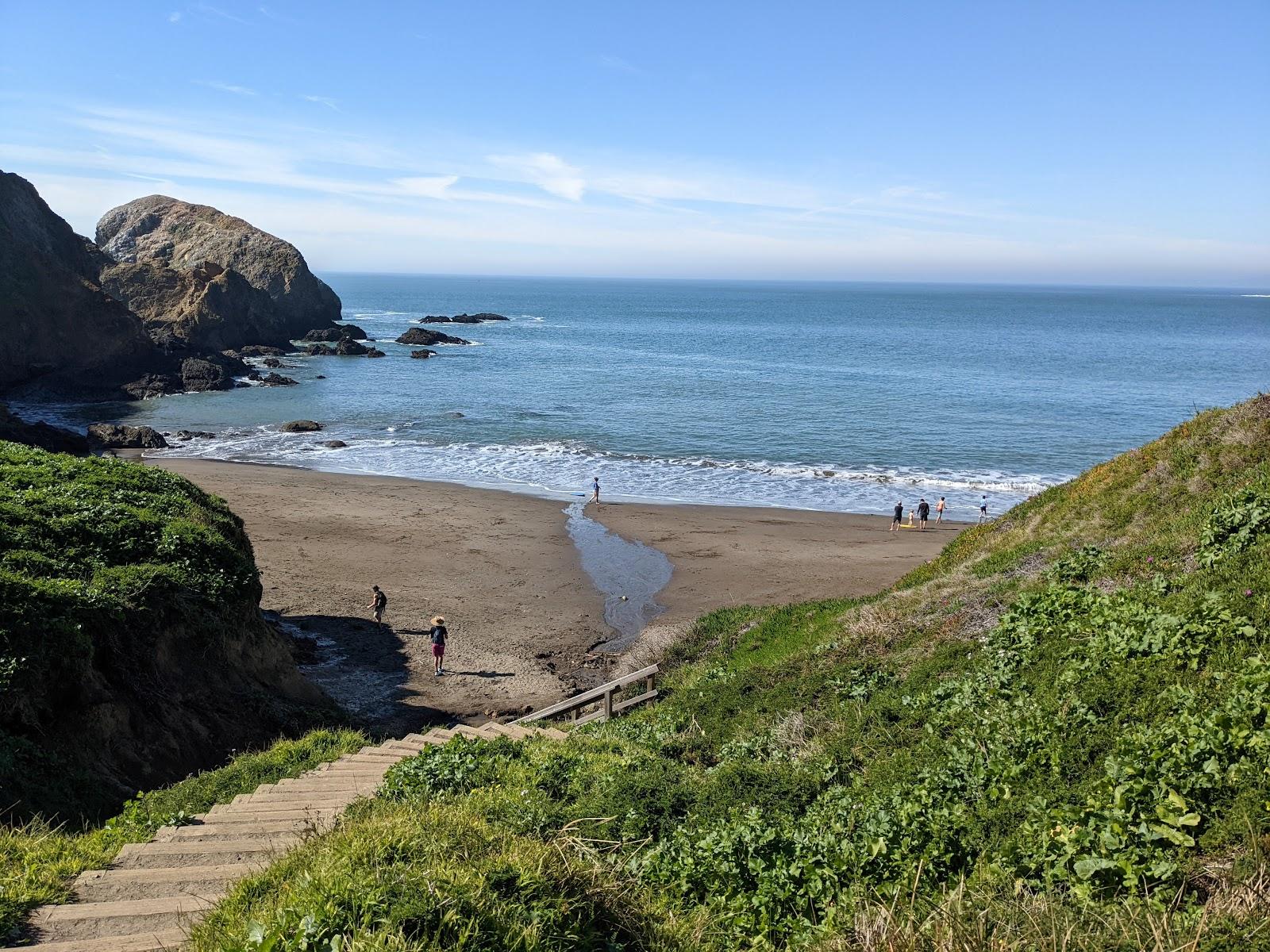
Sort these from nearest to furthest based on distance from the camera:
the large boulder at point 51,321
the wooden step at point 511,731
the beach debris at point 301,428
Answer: the wooden step at point 511,731 → the beach debris at point 301,428 → the large boulder at point 51,321

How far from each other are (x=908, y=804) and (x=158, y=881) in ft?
17.5

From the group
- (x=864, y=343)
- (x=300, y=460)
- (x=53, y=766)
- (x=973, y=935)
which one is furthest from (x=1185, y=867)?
(x=864, y=343)

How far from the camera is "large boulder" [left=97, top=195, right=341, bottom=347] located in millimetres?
89375

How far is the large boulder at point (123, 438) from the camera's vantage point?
4153 cm

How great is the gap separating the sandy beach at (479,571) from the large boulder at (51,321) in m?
23.0

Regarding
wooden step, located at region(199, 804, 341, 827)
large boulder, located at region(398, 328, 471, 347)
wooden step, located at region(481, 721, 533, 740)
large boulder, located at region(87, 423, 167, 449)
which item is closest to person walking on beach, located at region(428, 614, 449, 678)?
wooden step, located at region(481, 721, 533, 740)

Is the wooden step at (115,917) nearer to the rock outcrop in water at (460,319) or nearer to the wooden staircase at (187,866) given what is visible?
the wooden staircase at (187,866)

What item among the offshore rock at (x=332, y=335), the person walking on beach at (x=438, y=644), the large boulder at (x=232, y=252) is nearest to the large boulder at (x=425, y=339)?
the offshore rock at (x=332, y=335)

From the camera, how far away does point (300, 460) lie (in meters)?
41.1

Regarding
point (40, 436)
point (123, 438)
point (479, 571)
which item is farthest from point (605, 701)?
point (123, 438)

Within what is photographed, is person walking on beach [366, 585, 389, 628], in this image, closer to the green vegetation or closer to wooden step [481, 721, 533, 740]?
the green vegetation

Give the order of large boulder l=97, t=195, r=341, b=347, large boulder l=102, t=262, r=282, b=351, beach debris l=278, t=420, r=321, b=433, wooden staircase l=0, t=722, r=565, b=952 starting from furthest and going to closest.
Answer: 1. large boulder l=97, t=195, r=341, b=347
2. large boulder l=102, t=262, r=282, b=351
3. beach debris l=278, t=420, r=321, b=433
4. wooden staircase l=0, t=722, r=565, b=952

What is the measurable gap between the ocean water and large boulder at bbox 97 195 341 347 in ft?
27.9

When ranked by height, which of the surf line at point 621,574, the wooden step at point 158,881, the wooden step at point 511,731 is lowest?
the surf line at point 621,574
